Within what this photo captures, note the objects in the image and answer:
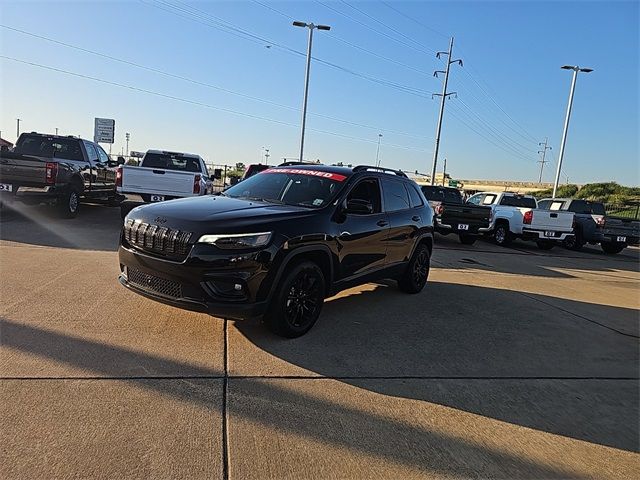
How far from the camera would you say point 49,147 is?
12.1 m

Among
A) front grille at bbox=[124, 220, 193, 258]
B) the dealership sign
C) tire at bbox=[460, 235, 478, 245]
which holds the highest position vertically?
the dealership sign

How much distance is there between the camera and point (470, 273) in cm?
945

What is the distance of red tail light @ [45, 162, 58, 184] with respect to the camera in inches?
400

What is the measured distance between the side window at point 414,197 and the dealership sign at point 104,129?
52.9 metres

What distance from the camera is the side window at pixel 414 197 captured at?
7035mm

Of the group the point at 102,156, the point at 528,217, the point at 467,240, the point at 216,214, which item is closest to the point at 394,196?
the point at 216,214

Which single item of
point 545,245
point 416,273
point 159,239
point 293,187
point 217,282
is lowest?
point 545,245

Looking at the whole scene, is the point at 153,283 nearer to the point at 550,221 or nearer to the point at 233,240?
the point at 233,240

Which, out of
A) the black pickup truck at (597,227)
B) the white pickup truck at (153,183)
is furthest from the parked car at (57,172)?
the black pickup truck at (597,227)

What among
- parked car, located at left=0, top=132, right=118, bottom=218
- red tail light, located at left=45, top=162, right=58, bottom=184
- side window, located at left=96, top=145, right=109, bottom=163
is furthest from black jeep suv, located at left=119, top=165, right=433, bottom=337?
side window, located at left=96, top=145, right=109, bottom=163

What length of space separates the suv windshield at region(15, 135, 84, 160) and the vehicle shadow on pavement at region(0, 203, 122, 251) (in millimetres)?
1451

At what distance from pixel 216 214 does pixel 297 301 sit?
3.78 feet

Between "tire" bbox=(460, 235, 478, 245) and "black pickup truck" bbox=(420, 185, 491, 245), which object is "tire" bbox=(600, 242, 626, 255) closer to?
"tire" bbox=(460, 235, 478, 245)

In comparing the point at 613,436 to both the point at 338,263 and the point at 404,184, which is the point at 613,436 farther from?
the point at 404,184
